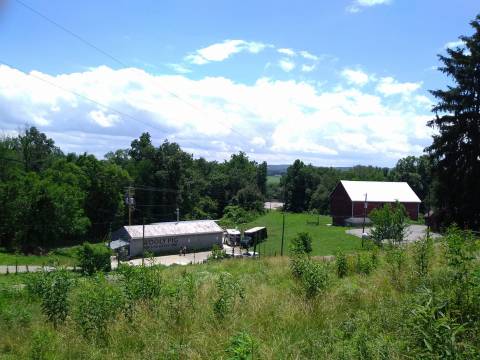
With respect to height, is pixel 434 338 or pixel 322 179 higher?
pixel 322 179

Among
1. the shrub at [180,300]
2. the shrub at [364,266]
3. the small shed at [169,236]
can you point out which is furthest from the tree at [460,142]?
the small shed at [169,236]

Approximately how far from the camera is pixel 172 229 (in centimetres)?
5612

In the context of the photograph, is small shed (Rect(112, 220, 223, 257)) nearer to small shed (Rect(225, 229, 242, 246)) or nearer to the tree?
small shed (Rect(225, 229, 242, 246))

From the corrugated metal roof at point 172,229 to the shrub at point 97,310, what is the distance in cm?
4471

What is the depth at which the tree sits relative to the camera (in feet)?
94.6

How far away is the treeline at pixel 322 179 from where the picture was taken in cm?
9962

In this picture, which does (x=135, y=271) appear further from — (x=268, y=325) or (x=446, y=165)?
(x=446, y=165)

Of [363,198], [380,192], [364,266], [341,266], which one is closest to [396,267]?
[364,266]

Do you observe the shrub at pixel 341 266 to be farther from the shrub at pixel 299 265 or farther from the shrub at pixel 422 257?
the shrub at pixel 422 257

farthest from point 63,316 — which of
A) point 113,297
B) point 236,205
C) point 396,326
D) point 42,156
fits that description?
point 236,205

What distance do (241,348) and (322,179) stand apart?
109057 millimetres

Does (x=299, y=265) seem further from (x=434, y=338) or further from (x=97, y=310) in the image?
(x=434, y=338)

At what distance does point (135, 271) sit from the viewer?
27.0 feet

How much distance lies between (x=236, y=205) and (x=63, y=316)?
91.2 metres
